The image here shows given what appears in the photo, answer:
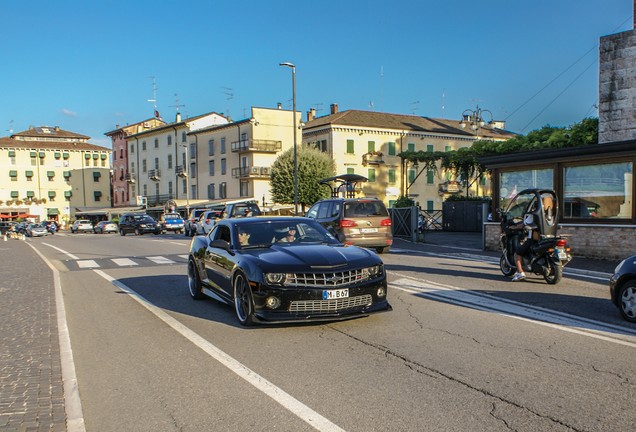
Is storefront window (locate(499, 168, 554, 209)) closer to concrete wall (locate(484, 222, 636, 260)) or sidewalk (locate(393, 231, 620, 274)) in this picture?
concrete wall (locate(484, 222, 636, 260))

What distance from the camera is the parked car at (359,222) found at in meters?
17.6

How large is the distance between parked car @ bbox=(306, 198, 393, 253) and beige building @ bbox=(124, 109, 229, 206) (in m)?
55.5

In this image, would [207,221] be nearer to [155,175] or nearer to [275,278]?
[275,278]

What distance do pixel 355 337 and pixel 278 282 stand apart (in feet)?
3.63

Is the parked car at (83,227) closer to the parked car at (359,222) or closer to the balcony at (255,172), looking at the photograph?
the balcony at (255,172)

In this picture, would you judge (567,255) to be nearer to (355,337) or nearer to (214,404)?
(355,337)

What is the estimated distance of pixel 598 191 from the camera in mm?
16234

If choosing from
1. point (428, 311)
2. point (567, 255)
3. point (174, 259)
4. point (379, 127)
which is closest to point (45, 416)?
point (428, 311)

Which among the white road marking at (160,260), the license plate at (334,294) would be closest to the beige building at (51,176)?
the white road marking at (160,260)

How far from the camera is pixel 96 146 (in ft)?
351

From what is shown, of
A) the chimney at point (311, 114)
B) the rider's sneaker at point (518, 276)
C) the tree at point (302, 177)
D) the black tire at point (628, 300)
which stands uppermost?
the chimney at point (311, 114)

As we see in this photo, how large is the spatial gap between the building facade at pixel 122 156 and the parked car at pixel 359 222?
261ft

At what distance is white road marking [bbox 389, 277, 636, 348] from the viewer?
22.7ft

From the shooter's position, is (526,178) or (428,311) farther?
(526,178)
